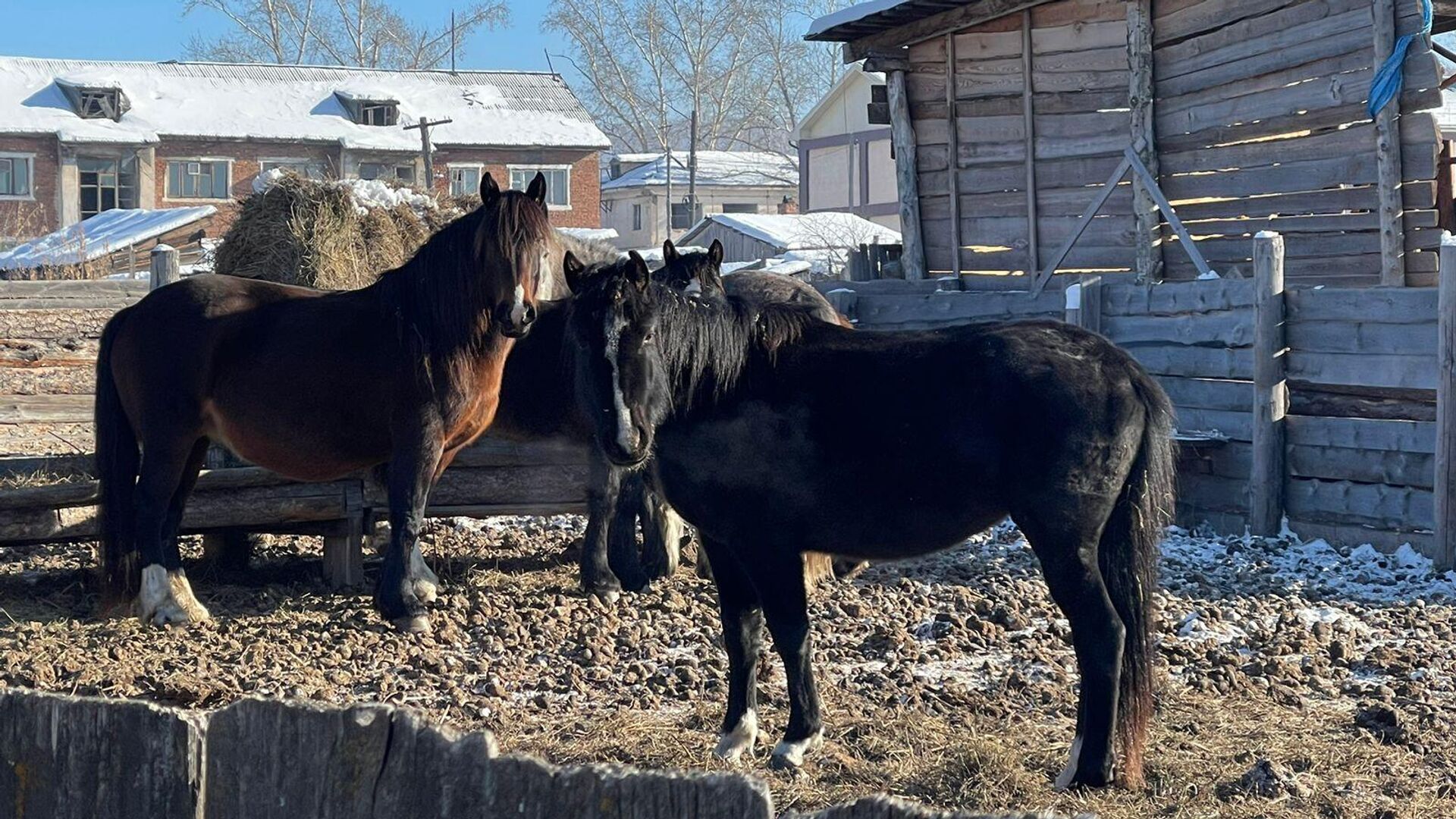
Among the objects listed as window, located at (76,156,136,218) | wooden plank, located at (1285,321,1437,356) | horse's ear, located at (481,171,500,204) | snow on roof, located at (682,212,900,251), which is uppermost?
window, located at (76,156,136,218)

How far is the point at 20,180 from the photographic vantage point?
4384cm

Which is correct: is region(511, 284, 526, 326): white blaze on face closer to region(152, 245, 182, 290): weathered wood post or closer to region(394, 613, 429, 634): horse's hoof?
region(394, 613, 429, 634): horse's hoof

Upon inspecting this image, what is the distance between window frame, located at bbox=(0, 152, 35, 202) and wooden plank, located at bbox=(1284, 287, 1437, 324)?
43.3 metres

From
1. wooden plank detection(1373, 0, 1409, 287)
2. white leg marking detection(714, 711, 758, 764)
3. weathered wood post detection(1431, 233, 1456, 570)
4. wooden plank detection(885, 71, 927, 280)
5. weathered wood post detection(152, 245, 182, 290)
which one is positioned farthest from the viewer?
wooden plank detection(885, 71, 927, 280)

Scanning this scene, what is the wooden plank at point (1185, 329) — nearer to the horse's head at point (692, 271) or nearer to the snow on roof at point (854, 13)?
the snow on roof at point (854, 13)

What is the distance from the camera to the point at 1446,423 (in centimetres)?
778

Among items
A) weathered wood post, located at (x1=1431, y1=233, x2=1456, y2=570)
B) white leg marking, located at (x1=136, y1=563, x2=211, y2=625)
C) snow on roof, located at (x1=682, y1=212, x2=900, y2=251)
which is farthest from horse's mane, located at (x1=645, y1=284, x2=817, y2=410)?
snow on roof, located at (x1=682, y1=212, x2=900, y2=251)

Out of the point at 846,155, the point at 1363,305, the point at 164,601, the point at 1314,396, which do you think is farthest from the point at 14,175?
the point at 1363,305

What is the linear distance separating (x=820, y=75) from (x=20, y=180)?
111ft

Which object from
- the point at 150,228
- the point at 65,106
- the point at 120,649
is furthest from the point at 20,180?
the point at 120,649

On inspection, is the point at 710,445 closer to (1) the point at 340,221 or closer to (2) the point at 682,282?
(2) the point at 682,282

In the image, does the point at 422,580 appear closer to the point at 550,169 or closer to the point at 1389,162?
the point at 1389,162

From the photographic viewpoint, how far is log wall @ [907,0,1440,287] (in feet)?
33.2

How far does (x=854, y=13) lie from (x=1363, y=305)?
21.2 feet
